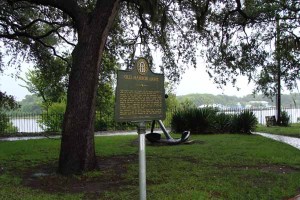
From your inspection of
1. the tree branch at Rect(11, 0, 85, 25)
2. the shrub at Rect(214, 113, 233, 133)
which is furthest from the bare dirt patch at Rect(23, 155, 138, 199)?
the shrub at Rect(214, 113, 233, 133)

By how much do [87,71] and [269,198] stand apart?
15.9 ft

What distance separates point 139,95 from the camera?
5.87 m

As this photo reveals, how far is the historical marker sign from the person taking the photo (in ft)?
18.5

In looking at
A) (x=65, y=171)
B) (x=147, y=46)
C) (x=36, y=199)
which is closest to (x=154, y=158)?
(x=65, y=171)

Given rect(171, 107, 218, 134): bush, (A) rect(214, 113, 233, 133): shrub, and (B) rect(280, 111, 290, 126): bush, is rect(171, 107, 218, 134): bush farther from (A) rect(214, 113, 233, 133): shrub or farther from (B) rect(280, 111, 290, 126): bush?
(B) rect(280, 111, 290, 126): bush

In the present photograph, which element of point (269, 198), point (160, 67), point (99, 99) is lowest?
point (269, 198)

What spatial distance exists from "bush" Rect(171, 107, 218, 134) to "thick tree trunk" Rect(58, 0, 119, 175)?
461 inches

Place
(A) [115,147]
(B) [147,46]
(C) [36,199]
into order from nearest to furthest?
(C) [36,199] → (A) [115,147] → (B) [147,46]

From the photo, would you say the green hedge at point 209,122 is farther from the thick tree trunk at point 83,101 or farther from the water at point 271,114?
A: the water at point 271,114

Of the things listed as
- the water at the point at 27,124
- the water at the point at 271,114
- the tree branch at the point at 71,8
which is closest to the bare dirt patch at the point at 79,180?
the tree branch at the point at 71,8

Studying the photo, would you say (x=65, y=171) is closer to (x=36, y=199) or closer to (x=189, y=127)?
(x=36, y=199)

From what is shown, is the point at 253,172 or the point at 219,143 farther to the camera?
the point at 219,143

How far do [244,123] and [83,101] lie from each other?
1321 cm

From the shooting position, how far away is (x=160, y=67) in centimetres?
1759
